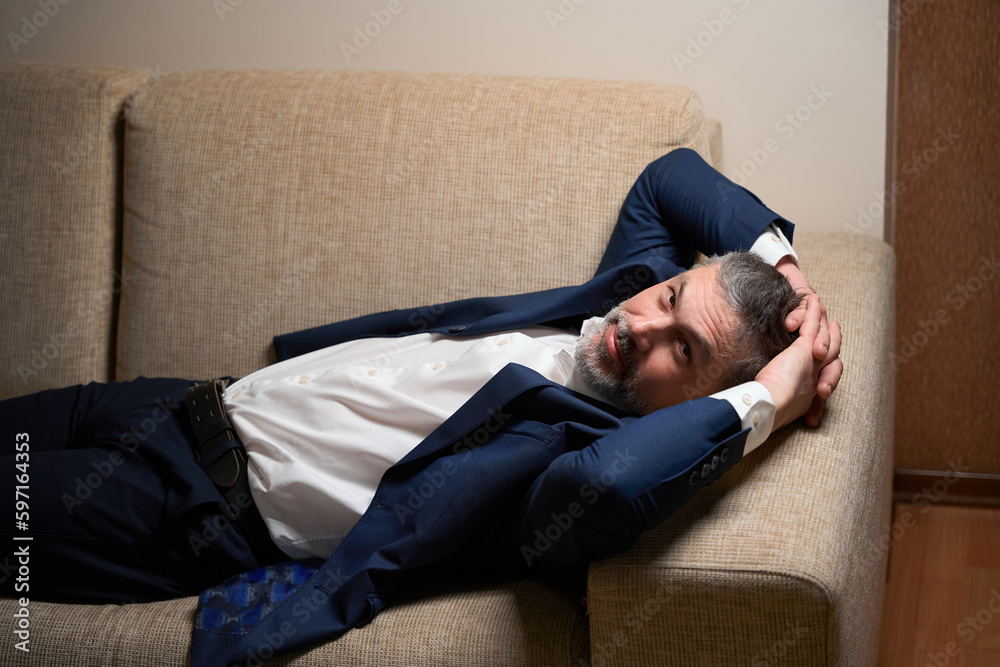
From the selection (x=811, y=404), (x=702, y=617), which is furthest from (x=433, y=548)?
(x=811, y=404)

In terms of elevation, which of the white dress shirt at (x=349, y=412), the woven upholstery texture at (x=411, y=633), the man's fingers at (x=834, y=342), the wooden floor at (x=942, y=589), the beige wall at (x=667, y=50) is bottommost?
the wooden floor at (x=942, y=589)

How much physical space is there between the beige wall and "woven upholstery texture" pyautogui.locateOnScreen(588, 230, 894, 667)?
813 mm

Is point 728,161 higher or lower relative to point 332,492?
higher

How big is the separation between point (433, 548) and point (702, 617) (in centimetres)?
38

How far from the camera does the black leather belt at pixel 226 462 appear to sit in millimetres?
1264

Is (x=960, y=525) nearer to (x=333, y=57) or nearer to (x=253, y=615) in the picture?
(x=253, y=615)

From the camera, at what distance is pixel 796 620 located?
888mm

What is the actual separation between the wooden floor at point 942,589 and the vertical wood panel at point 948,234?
14cm

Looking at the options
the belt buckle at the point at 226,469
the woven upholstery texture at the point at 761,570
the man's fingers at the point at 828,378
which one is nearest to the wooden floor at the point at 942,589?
the woven upholstery texture at the point at 761,570

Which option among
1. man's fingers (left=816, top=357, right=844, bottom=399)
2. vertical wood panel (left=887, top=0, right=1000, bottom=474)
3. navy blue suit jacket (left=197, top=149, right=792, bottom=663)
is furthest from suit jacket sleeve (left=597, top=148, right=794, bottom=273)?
vertical wood panel (left=887, top=0, right=1000, bottom=474)

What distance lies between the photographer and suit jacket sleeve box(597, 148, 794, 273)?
1410 millimetres

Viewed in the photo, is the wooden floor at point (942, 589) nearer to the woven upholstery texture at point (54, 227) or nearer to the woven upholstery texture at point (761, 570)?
the woven upholstery texture at point (761, 570)

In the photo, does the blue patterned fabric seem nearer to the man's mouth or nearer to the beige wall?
the man's mouth

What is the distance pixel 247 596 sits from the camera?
1136 millimetres
